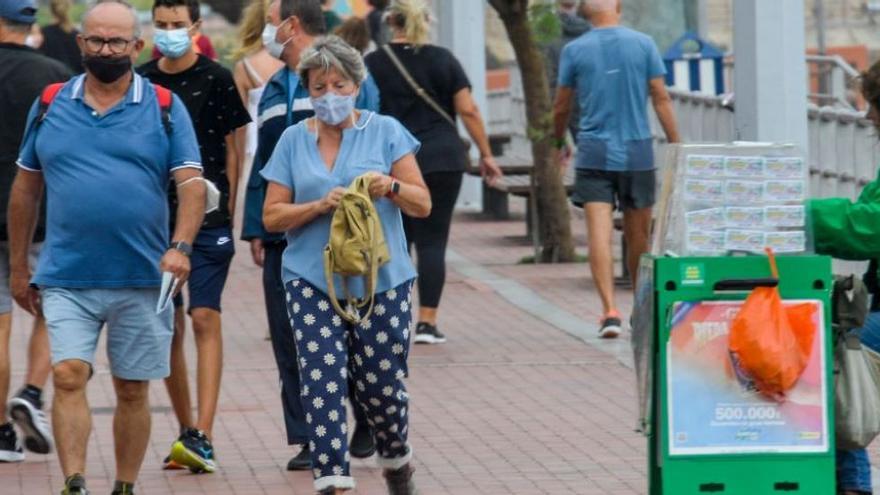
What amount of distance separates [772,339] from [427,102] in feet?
19.0

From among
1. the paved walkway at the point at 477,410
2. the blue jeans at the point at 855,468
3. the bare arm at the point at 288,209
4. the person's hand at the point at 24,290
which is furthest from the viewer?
the paved walkway at the point at 477,410

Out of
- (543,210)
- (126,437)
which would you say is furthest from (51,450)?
(543,210)

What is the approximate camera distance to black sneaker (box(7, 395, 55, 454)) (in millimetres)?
8586

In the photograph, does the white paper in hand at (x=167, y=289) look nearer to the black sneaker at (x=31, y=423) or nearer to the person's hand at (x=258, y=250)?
the person's hand at (x=258, y=250)

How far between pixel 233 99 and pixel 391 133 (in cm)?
127

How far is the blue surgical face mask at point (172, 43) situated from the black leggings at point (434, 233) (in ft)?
11.0

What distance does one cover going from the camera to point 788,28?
10148 mm

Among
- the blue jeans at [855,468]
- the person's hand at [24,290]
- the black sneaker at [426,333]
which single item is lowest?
the black sneaker at [426,333]

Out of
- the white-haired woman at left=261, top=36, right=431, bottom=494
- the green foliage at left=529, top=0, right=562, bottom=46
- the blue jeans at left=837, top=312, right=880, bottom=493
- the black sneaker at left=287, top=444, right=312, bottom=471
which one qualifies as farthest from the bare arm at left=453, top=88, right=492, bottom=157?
the blue jeans at left=837, top=312, right=880, bottom=493

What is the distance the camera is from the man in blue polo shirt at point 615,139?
12062 mm

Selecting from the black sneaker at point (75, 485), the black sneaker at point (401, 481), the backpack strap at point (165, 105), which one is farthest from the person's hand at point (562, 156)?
the black sneaker at point (75, 485)

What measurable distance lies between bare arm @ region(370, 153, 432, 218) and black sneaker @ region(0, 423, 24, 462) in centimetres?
231

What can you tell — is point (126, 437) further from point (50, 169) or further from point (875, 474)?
point (875, 474)

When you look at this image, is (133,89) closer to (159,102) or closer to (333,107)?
(159,102)
